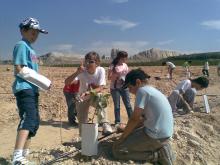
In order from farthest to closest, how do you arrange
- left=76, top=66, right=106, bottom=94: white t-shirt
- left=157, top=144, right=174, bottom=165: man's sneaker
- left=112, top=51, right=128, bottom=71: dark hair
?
1. left=112, top=51, right=128, bottom=71: dark hair
2. left=76, top=66, right=106, bottom=94: white t-shirt
3. left=157, top=144, right=174, bottom=165: man's sneaker

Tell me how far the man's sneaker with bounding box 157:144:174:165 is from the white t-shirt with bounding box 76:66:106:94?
1.73 metres

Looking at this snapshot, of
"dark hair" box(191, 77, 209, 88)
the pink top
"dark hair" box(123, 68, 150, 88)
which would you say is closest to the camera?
"dark hair" box(123, 68, 150, 88)

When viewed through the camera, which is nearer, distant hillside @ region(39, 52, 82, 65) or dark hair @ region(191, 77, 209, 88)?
dark hair @ region(191, 77, 209, 88)

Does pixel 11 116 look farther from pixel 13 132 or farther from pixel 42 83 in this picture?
pixel 42 83

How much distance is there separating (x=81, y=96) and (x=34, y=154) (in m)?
1.10

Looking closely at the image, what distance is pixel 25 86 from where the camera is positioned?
4.96m

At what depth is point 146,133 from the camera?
5.21 m

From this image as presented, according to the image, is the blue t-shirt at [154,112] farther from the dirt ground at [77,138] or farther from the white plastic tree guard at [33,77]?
the white plastic tree guard at [33,77]

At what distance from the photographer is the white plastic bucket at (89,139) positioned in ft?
17.5

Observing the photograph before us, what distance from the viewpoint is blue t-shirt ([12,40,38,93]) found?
16.1 feet

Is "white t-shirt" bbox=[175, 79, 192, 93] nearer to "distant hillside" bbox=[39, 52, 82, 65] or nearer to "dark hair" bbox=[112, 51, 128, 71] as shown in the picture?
"dark hair" bbox=[112, 51, 128, 71]

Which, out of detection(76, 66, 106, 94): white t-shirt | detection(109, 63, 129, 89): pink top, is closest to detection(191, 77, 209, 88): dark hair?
detection(109, 63, 129, 89): pink top

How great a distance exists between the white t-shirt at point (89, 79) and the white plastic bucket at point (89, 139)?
129 centimetres

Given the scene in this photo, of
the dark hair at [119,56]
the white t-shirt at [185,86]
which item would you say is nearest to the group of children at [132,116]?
the dark hair at [119,56]
